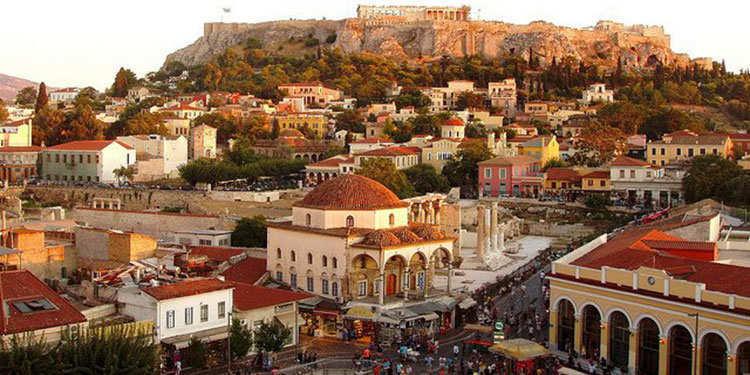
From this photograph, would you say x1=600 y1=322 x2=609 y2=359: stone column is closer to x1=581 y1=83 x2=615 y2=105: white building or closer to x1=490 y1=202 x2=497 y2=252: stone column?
x1=490 y1=202 x2=497 y2=252: stone column

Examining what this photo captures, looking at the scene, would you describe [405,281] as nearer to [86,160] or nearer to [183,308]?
[183,308]

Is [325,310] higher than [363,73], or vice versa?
[363,73]

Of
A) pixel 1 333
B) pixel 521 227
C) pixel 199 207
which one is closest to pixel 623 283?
pixel 1 333

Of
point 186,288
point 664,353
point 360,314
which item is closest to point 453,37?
point 360,314

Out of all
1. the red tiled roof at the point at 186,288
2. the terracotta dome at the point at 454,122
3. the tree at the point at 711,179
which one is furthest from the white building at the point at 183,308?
the terracotta dome at the point at 454,122

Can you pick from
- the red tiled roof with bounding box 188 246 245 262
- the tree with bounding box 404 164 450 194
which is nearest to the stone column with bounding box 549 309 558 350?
the red tiled roof with bounding box 188 246 245 262

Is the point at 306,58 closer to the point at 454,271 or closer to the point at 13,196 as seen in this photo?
the point at 13,196
